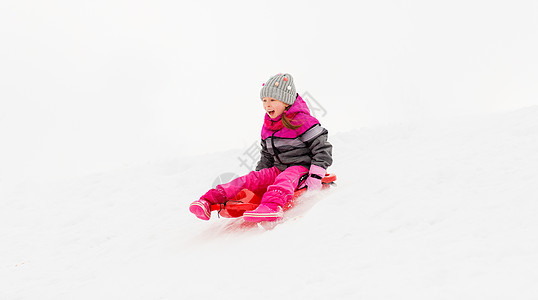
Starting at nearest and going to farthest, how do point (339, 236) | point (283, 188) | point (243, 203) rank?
1. point (339, 236)
2. point (283, 188)
3. point (243, 203)

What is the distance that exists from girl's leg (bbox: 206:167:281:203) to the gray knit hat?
28.1 inches

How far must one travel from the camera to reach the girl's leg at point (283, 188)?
3412 millimetres

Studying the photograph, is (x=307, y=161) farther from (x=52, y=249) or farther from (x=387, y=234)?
Result: (x=52, y=249)

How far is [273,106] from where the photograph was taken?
3.99 m

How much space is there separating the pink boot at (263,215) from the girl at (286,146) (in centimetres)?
34

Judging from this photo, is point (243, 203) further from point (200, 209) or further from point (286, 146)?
point (286, 146)

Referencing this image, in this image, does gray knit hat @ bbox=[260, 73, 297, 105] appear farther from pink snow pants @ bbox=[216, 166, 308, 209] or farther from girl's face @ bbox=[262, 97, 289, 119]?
pink snow pants @ bbox=[216, 166, 308, 209]

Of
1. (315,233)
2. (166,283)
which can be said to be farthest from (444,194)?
(166,283)

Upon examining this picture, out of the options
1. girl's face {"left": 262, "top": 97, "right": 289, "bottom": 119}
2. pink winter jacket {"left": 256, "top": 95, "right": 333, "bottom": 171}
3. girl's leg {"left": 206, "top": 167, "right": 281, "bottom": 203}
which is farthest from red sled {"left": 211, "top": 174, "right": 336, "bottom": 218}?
girl's face {"left": 262, "top": 97, "right": 289, "bottom": 119}

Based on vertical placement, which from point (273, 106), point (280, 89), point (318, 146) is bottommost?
point (318, 146)

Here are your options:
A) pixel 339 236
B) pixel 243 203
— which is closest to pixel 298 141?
pixel 243 203

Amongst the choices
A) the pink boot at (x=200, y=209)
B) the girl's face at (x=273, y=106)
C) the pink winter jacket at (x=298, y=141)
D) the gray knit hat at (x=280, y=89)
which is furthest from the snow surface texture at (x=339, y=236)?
the gray knit hat at (x=280, y=89)

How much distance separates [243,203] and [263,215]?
0.49 m

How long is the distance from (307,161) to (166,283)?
183 centimetres
